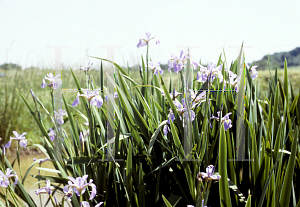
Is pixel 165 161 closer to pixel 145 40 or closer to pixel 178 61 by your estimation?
pixel 178 61

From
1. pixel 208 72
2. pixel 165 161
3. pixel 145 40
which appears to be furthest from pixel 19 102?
pixel 208 72

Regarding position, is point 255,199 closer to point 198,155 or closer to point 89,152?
point 198,155

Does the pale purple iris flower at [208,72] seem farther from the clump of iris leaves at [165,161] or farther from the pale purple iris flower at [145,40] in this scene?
the pale purple iris flower at [145,40]

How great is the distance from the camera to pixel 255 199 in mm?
1072

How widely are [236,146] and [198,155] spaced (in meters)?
0.25

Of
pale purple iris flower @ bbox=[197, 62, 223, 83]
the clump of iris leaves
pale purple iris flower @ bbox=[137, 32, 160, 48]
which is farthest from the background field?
pale purple iris flower @ bbox=[197, 62, 223, 83]

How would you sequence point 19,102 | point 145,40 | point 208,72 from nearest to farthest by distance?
point 208,72 → point 145,40 → point 19,102

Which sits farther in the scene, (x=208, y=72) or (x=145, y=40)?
(x=145, y=40)

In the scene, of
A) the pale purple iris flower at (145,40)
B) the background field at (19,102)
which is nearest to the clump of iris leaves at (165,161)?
the pale purple iris flower at (145,40)

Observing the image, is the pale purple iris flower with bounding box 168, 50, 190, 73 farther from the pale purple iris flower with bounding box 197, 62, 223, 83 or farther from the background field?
the background field

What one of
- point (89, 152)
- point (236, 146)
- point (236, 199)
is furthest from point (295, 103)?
point (89, 152)

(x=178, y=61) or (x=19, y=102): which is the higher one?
(x=178, y=61)

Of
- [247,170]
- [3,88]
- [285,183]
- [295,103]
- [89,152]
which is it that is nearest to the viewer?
[285,183]

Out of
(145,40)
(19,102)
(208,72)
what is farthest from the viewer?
(19,102)
